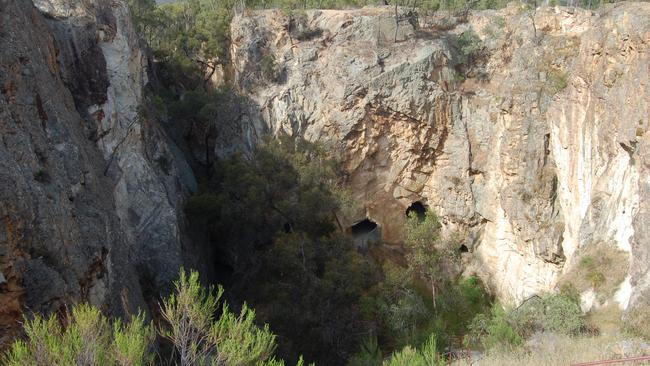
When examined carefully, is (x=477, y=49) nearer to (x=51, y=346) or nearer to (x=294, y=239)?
(x=294, y=239)

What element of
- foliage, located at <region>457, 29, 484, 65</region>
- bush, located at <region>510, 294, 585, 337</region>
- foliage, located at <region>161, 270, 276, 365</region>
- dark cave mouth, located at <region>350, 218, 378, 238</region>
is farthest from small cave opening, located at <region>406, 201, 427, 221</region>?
foliage, located at <region>161, 270, 276, 365</region>

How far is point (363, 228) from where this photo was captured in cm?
2800

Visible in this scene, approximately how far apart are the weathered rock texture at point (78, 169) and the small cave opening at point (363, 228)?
31.9ft

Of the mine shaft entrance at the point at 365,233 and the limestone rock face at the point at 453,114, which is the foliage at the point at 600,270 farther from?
the mine shaft entrance at the point at 365,233

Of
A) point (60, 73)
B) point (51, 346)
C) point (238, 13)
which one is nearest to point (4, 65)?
point (60, 73)

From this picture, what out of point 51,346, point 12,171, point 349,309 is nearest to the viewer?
point 51,346

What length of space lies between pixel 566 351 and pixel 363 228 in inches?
703

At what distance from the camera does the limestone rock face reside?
834 inches

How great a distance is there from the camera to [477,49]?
25609mm

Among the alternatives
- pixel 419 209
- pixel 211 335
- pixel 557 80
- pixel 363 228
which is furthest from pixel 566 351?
pixel 419 209

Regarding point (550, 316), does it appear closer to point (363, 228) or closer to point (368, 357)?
point (368, 357)

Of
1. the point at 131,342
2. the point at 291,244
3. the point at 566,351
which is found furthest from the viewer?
the point at 291,244

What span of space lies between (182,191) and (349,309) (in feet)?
28.7

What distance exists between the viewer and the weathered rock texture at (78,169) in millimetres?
9484
